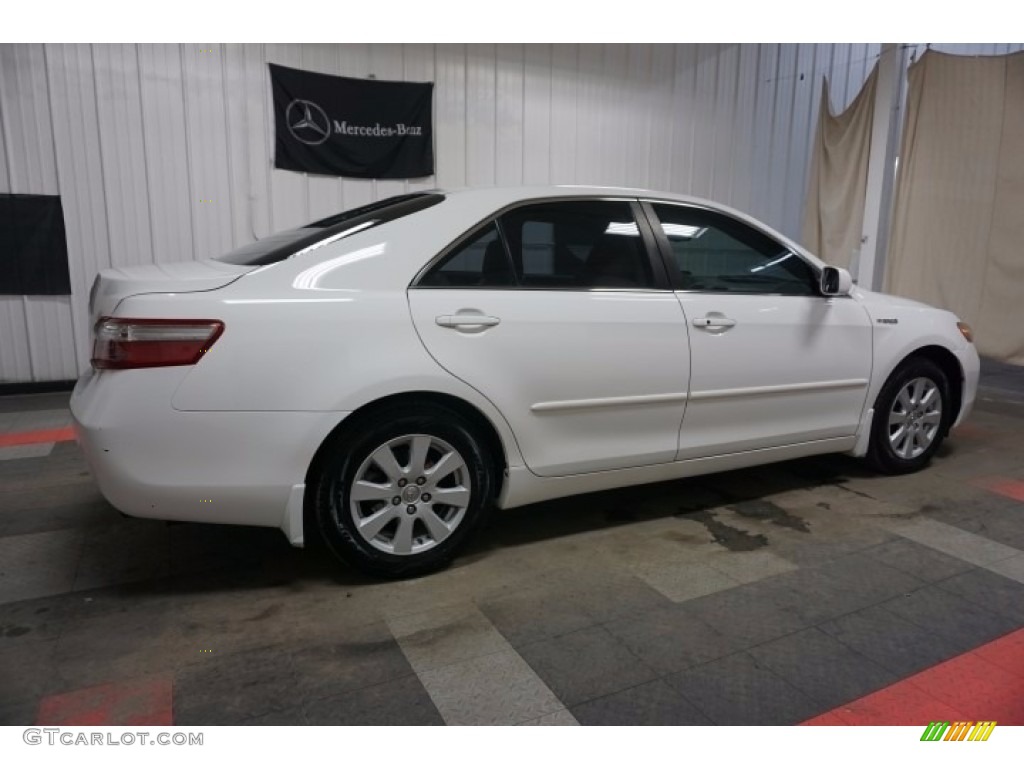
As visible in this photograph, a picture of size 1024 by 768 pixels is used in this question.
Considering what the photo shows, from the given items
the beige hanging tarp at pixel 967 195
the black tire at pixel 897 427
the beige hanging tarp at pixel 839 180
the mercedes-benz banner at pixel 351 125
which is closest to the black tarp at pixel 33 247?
the mercedes-benz banner at pixel 351 125

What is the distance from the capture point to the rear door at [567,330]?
2551mm

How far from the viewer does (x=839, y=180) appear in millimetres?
7824

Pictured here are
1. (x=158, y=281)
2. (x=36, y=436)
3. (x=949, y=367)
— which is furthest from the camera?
(x=36, y=436)

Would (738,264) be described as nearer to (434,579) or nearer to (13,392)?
(434,579)

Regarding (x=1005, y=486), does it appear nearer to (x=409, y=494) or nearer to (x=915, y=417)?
(x=915, y=417)

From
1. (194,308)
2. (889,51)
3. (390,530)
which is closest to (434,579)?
(390,530)

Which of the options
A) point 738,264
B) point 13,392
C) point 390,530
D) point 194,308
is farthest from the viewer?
point 13,392

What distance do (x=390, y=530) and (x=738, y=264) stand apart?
197 centimetres

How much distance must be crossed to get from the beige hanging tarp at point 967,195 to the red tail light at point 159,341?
6.85 m

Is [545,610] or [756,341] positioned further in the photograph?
[756,341]

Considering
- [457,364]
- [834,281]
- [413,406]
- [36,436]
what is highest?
[834,281]

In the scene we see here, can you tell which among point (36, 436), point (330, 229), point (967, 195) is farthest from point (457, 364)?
point (967, 195)

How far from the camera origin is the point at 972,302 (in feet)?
21.8

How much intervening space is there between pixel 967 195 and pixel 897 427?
405cm
